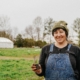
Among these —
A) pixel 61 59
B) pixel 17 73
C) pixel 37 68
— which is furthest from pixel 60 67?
pixel 17 73

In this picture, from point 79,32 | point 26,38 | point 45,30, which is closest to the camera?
point 79,32

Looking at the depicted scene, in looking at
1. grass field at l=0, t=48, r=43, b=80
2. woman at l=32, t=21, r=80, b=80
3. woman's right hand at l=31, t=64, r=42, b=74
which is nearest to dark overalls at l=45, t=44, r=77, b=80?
woman at l=32, t=21, r=80, b=80

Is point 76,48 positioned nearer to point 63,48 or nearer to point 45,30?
point 63,48

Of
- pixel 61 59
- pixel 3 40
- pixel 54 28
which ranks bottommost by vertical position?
pixel 3 40

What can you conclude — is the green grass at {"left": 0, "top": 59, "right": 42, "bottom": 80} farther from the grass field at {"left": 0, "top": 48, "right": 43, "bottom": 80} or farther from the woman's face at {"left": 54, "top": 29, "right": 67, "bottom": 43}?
the woman's face at {"left": 54, "top": 29, "right": 67, "bottom": 43}

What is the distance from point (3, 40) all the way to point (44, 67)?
224 feet

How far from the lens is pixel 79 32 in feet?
194

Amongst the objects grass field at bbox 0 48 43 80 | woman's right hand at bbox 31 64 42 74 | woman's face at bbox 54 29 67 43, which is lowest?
grass field at bbox 0 48 43 80

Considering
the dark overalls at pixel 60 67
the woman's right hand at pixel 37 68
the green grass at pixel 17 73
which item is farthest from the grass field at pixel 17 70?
the dark overalls at pixel 60 67

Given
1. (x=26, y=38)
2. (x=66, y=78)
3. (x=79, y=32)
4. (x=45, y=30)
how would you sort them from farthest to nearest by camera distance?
(x=45, y=30) → (x=26, y=38) → (x=79, y=32) → (x=66, y=78)

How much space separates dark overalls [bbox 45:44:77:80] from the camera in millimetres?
3203

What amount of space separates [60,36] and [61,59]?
27 centimetres

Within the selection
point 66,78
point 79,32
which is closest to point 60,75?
point 66,78

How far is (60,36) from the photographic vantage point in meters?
3.26
